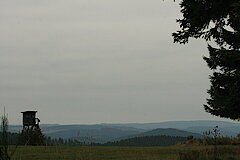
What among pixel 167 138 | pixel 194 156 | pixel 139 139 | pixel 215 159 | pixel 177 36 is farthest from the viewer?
pixel 167 138

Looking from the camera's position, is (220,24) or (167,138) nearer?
(220,24)

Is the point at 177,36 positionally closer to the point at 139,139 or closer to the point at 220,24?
the point at 220,24

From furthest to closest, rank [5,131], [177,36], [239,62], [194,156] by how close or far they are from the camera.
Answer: [239,62] < [177,36] < [194,156] < [5,131]

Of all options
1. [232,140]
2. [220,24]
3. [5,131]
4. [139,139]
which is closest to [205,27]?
[220,24]

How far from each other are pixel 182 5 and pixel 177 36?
112 cm

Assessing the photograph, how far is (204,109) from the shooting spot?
28812mm

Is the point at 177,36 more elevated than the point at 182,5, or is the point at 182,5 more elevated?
the point at 182,5

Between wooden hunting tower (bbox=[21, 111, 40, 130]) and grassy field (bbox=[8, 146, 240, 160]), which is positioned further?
wooden hunting tower (bbox=[21, 111, 40, 130])

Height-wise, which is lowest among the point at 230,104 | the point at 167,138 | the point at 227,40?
the point at 167,138

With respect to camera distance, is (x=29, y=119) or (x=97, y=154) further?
(x=29, y=119)

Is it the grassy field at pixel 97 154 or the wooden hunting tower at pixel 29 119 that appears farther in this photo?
the wooden hunting tower at pixel 29 119

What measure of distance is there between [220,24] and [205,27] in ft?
2.20

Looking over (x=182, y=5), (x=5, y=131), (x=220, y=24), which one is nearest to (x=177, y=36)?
(x=182, y=5)

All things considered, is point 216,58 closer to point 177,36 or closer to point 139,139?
point 177,36
